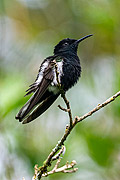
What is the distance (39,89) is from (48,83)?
0.13m

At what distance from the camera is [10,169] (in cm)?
346

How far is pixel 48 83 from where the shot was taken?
3068 millimetres

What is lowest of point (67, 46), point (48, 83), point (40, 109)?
point (40, 109)

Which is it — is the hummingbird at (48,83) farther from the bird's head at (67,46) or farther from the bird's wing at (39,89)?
the bird's head at (67,46)

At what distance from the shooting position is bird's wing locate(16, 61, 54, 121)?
9.35 ft

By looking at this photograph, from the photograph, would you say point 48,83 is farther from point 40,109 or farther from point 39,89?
point 40,109

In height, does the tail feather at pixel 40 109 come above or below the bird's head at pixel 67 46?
below

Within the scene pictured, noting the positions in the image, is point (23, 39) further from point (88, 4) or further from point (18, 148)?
point (18, 148)

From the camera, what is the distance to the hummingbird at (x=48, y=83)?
2918mm

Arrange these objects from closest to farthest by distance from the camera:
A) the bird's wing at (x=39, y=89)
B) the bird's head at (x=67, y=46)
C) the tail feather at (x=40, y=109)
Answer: the bird's wing at (x=39, y=89), the tail feather at (x=40, y=109), the bird's head at (x=67, y=46)

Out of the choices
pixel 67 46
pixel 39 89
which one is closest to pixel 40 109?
pixel 39 89

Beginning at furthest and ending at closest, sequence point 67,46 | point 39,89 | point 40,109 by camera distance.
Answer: point 67,46 → point 40,109 → point 39,89

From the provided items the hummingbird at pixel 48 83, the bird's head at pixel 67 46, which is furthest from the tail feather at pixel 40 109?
the bird's head at pixel 67 46

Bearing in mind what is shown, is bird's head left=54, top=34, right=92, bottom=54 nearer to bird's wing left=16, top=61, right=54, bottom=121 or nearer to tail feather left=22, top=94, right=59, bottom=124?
bird's wing left=16, top=61, right=54, bottom=121
